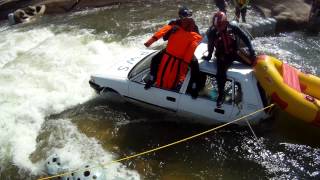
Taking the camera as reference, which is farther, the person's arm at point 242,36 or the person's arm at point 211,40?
the person's arm at point 211,40

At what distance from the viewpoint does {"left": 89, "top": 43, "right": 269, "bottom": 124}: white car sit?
820 centimetres

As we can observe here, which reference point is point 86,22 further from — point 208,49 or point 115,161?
point 115,161

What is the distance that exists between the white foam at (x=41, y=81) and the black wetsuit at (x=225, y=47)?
2.45 metres

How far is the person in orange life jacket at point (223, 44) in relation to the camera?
323 inches

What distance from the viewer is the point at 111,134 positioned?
888cm

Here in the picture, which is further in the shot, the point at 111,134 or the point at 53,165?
the point at 111,134

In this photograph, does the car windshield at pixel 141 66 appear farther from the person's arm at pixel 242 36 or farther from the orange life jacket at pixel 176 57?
the person's arm at pixel 242 36

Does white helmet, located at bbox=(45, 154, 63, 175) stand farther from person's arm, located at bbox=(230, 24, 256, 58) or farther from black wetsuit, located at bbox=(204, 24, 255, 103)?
person's arm, located at bbox=(230, 24, 256, 58)

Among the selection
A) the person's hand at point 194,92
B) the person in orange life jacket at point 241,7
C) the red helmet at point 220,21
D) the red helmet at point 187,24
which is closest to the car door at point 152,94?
the person's hand at point 194,92

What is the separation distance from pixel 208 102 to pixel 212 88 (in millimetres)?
330

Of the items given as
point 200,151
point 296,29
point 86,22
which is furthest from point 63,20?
point 200,151

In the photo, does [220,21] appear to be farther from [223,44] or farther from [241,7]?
[241,7]

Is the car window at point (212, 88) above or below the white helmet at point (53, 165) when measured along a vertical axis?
above

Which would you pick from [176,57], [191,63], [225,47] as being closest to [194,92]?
[191,63]
